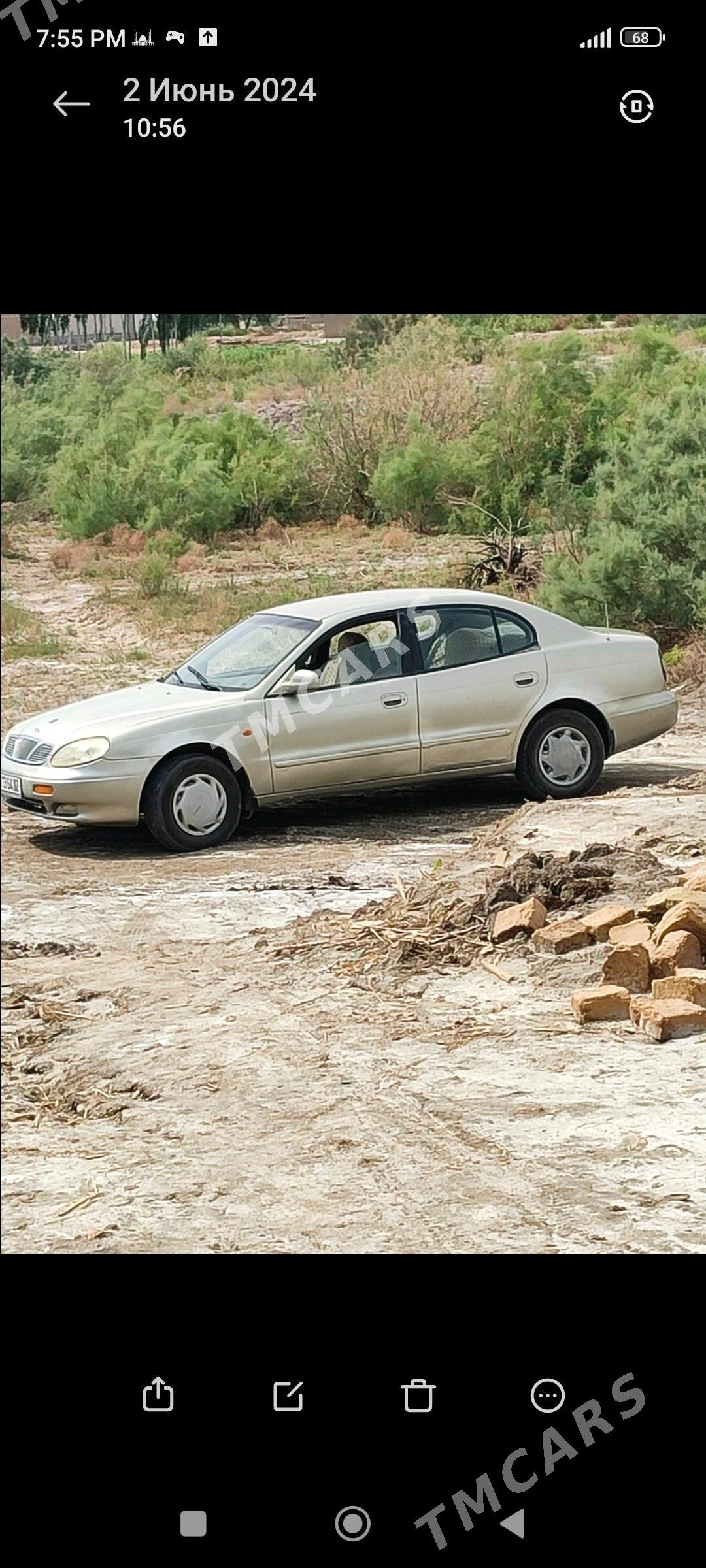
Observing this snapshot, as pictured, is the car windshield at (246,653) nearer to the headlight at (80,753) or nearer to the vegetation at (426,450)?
the headlight at (80,753)

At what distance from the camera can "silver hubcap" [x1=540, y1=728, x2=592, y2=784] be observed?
3.27 m

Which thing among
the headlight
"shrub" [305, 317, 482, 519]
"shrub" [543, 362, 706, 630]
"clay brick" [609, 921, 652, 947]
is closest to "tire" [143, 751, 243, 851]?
the headlight

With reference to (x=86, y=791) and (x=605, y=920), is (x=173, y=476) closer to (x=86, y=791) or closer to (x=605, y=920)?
(x=86, y=791)

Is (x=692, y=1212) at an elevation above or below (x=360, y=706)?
below

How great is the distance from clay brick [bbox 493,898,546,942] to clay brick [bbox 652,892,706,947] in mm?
366

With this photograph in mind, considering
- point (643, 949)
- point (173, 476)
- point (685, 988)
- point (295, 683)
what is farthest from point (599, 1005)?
point (173, 476)

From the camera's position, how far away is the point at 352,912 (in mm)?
3404

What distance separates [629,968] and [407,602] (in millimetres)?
969

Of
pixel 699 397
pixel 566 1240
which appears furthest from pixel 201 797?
pixel 699 397

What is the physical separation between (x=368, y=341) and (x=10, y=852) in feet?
15.6

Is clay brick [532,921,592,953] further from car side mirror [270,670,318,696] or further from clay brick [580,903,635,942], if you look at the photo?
A: car side mirror [270,670,318,696]

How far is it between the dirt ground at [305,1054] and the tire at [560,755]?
79 millimetres

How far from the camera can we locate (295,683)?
3.23 meters
